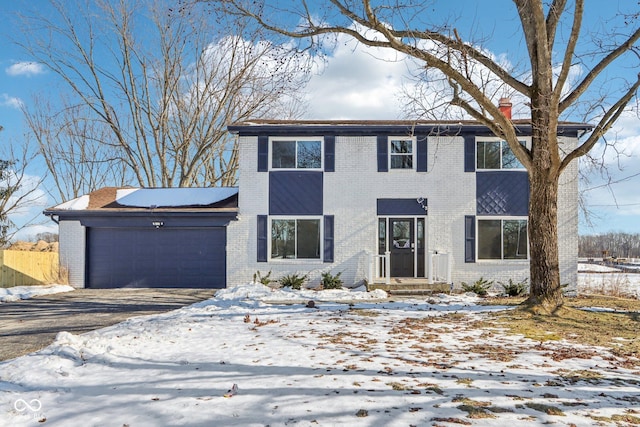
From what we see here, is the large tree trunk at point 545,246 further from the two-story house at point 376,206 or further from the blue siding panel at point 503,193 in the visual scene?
the blue siding panel at point 503,193

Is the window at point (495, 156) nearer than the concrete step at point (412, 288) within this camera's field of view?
No

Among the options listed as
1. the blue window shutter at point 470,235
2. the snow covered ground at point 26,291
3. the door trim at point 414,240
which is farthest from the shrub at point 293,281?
the snow covered ground at point 26,291

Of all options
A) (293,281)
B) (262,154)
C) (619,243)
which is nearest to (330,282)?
(293,281)

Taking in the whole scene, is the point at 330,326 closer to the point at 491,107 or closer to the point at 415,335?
the point at 415,335

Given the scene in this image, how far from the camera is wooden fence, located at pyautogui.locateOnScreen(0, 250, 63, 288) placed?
45.3 feet

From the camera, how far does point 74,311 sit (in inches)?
382

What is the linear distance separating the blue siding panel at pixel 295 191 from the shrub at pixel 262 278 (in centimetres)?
198

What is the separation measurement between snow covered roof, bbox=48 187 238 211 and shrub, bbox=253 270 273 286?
2.25 m

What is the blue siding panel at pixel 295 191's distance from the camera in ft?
45.0

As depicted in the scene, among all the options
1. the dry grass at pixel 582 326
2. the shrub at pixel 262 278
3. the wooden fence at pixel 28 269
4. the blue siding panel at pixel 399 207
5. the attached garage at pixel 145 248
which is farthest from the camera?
the attached garage at pixel 145 248

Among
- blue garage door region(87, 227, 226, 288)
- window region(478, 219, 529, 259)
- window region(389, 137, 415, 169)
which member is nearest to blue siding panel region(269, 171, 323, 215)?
blue garage door region(87, 227, 226, 288)

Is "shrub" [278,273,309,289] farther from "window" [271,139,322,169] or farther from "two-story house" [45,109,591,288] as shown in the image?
"window" [271,139,322,169]

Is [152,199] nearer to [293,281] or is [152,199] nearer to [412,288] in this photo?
[293,281]

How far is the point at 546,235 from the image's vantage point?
8367 millimetres
